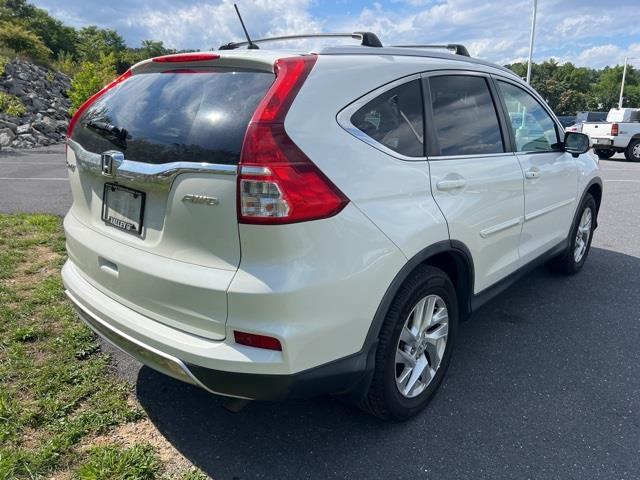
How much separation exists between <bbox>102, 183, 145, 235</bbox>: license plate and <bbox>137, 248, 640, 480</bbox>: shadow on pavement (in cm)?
106

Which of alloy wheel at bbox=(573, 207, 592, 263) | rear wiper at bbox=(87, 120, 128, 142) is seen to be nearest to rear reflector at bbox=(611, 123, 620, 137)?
alloy wheel at bbox=(573, 207, 592, 263)

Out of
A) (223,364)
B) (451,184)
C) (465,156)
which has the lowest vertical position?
(223,364)

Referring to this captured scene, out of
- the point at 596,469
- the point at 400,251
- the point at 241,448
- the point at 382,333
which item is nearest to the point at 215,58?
the point at 400,251

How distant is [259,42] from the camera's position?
125 inches

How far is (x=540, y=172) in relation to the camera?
3617 mm

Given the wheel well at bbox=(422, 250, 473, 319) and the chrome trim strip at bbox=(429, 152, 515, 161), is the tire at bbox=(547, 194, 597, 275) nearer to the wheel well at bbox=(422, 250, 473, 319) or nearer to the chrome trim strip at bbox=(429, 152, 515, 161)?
the chrome trim strip at bbox=(429, 152, 515, 161)

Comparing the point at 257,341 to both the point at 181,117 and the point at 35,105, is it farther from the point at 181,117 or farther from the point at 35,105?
the point at 35,105

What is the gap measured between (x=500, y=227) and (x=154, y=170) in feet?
6.89

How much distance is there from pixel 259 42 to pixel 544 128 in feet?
7.70

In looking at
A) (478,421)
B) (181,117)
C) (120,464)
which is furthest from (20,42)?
(478,421)

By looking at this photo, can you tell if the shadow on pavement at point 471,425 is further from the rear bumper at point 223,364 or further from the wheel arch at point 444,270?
the wheel arch at point 444,270

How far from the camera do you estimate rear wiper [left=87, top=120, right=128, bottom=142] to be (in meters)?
2.31

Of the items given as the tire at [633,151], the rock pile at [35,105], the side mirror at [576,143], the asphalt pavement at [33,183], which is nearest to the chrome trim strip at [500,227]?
the side mirror at [576,143]

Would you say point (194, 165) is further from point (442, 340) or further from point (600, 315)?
point (600, 315)
